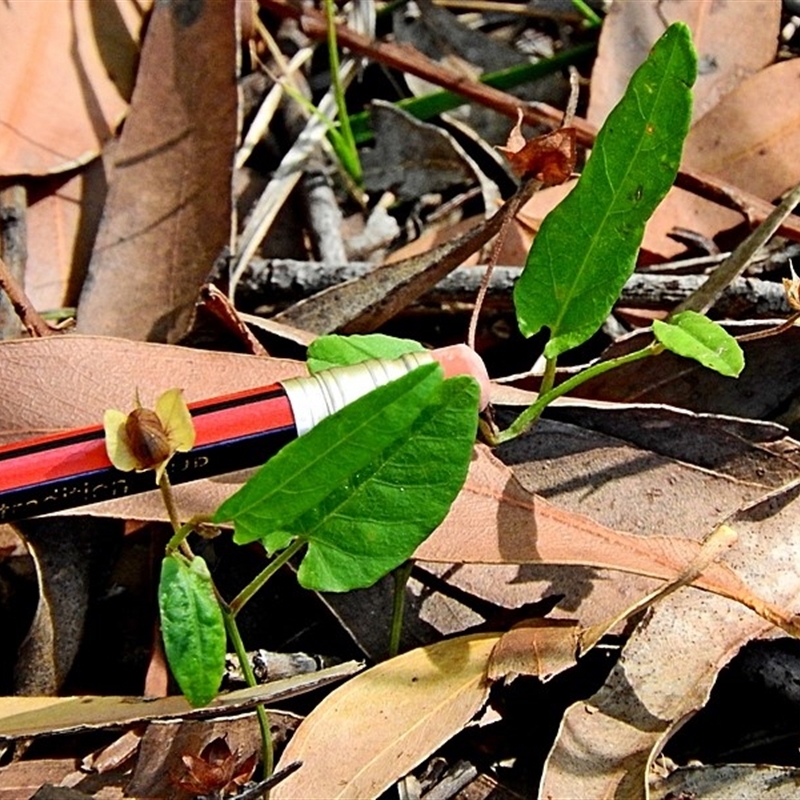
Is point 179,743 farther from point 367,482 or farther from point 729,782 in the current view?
point 729,782

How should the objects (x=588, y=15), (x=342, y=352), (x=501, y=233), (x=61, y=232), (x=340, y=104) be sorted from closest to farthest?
(x=342, y=352), (x=501, y=233), (x=61, y=232), (x=340, y=104), (x=588, y=15)

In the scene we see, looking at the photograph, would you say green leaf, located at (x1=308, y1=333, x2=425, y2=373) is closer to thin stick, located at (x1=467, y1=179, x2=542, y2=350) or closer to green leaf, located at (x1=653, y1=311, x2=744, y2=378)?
thin stick, located at (x1=467, y1=179, x2=542, y2=350)

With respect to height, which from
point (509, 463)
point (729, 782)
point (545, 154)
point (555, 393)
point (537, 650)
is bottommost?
point (729, 782)

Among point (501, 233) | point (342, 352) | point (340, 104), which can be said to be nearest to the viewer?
point (342, 352)

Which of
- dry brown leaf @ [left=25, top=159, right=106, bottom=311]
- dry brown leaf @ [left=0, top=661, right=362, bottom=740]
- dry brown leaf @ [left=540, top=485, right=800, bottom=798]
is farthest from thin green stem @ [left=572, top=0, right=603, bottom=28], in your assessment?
dry brown leaf @ [left=0, top=661, right=362, bottom=740]

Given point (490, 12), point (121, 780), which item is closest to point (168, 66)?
point (490, 12)

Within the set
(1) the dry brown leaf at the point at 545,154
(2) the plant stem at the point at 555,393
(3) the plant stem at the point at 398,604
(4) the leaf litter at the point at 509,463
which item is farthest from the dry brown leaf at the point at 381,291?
(3) the plant stem at the point at 398,604

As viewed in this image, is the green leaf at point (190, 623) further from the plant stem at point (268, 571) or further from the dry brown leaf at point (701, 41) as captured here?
the dry brown leaf at point (701, 41)

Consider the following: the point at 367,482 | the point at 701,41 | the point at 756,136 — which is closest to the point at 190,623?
the point at 367,482
